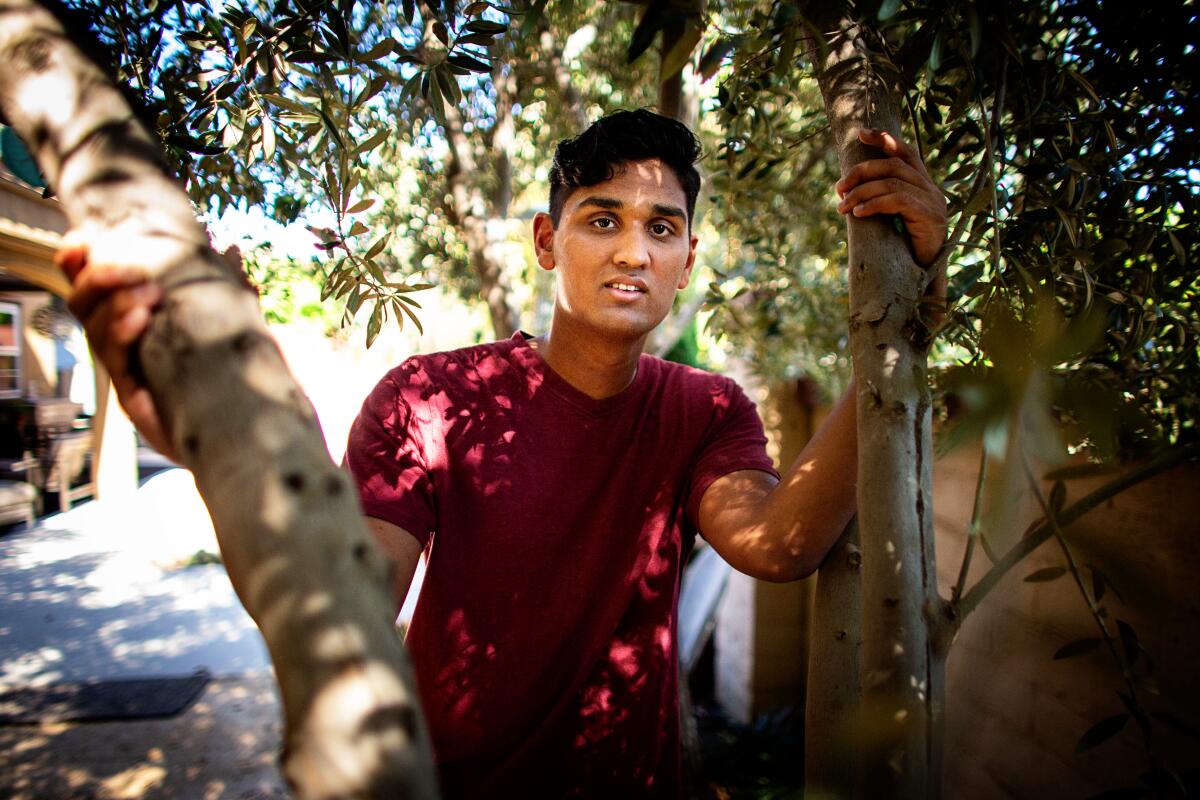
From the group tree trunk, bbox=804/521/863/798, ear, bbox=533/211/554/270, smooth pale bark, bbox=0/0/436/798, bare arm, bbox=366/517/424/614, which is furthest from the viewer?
ear, bbox=533/211/554/270

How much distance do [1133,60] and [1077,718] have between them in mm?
2069

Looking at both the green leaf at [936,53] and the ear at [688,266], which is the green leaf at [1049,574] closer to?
the green leaf at [936,53]

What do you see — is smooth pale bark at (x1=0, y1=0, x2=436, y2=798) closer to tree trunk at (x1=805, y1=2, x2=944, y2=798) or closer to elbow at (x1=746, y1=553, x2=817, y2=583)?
tree trunk at (x1=805, y1=2, x2=944, y2=798)

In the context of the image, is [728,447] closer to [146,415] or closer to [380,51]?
[380,51]

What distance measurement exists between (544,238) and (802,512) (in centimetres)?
136

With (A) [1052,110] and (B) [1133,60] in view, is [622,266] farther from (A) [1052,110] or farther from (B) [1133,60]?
(B) [1133,60]

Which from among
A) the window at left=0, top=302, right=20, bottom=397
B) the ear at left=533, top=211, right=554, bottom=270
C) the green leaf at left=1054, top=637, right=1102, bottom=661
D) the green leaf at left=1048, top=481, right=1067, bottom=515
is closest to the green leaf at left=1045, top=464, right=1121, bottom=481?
the green leaf at left=1048, top=481, right=1067, bottom=515

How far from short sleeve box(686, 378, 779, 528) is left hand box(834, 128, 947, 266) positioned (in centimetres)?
89

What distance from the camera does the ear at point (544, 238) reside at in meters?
2.44

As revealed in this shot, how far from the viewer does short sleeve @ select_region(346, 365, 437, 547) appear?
1.81 m

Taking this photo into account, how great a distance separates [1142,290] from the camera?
1.58 meters

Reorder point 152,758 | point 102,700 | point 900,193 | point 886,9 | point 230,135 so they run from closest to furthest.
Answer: point 886,9 → point 900,193 → point 230,135 → point 152,758 → point 102,700

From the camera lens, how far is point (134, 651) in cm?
616

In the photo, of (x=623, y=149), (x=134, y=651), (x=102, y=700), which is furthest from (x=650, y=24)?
(x=134, y=651)
